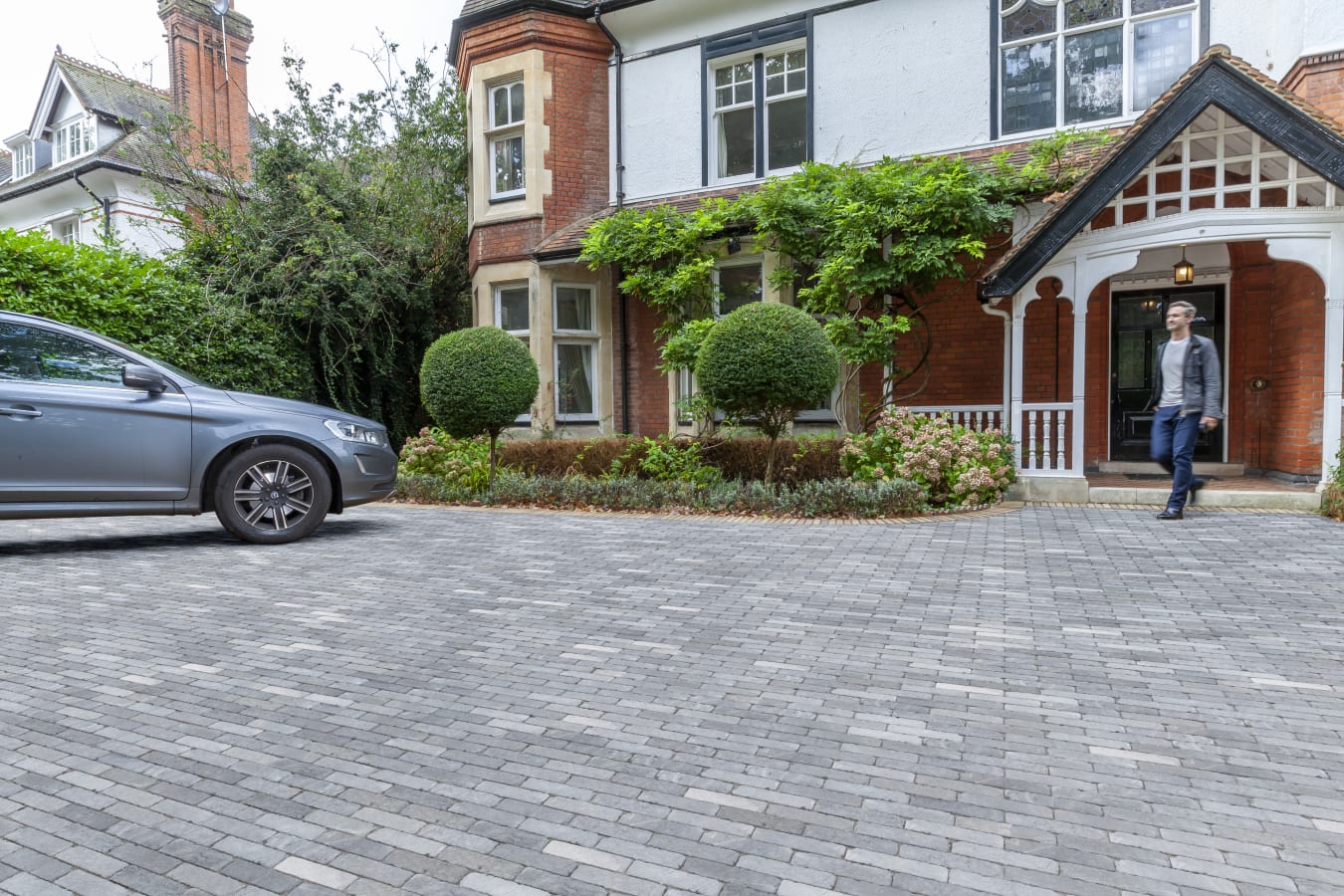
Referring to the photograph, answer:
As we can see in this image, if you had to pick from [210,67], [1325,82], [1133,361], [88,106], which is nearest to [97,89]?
[88,106]

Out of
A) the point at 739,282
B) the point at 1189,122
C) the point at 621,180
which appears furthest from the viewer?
the point at 621,180

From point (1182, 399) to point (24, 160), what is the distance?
3034 centimetres

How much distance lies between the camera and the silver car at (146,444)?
6.50 meters

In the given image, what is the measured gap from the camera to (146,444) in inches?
265

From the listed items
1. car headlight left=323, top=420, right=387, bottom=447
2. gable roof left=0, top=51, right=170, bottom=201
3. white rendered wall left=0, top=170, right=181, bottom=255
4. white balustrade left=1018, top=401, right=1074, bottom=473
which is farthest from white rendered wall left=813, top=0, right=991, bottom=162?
gable roof left=0, top=51, right=170, bottom=201

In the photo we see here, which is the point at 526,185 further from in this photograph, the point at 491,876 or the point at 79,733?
the point at 491,876

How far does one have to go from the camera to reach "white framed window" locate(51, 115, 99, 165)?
22391 millimetres

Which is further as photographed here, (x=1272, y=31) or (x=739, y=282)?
(x=739, y=282)

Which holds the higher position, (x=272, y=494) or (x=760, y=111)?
(x=760, y=111)

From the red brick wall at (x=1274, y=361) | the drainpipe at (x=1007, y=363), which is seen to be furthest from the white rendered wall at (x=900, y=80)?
the red brick wall at (x=1274, y=361)

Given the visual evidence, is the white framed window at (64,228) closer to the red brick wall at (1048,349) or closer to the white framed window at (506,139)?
the white framed window at (506,139)

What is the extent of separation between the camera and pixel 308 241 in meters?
13.5

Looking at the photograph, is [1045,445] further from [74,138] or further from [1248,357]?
[74,138]

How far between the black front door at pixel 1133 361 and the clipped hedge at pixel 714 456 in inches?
172
